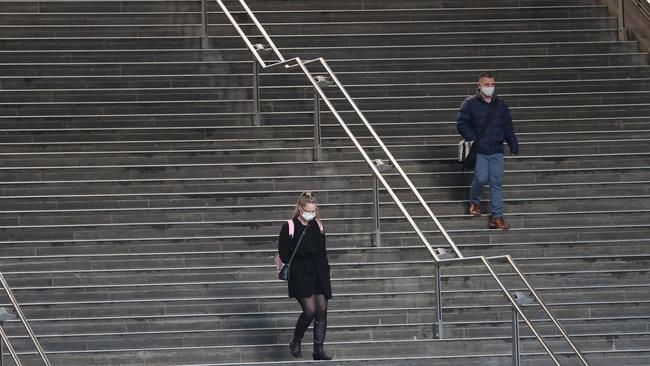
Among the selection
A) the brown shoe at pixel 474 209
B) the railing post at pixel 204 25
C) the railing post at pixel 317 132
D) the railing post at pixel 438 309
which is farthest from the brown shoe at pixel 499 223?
the railing post at pixel 204 25

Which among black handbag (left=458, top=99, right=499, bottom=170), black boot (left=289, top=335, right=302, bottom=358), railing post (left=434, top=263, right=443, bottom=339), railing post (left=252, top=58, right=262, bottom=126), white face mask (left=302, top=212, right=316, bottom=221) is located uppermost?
railing post (left=252, top=58, right=262, bottom=126)

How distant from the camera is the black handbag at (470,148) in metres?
16.3

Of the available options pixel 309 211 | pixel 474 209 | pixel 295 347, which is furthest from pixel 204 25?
pixel 295 347

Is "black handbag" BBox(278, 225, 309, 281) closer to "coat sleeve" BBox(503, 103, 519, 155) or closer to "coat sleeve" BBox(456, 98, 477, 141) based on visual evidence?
"coat sleeve" BBox(456, 98, 477, 141)

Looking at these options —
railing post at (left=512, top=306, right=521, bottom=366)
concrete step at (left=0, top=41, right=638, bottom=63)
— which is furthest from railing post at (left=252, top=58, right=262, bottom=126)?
railing post at (left=512, top=306, right=521, bottom=366)

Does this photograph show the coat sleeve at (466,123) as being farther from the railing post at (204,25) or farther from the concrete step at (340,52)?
the railing post at (204,25)

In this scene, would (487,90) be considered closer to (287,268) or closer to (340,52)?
(340,52)

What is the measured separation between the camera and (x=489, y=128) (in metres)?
16.3

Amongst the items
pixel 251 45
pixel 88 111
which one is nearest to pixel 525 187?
pixel 251 45

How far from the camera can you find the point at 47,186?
16.4 m

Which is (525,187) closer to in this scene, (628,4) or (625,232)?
(625,232)

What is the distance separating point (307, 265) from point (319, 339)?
2.07 ft

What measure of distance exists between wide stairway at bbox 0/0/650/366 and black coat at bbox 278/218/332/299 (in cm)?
74

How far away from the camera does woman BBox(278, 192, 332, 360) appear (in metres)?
13.9
